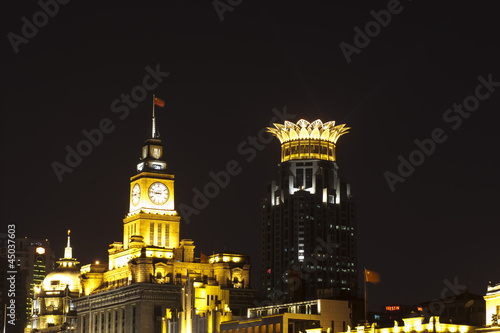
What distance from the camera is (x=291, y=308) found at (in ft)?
644

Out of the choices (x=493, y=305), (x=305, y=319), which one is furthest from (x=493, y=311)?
(x=305, y=319)

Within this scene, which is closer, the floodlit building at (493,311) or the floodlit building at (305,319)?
the floodlit building at (493,311)

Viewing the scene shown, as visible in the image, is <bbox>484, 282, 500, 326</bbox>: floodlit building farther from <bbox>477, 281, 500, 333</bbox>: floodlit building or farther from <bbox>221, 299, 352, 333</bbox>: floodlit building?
<bbox>221, 299, 352, 333</bbox>: floodlit building

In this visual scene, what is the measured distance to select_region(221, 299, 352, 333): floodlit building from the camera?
18312 cm

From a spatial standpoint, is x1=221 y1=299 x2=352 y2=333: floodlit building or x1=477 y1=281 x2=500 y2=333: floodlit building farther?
x1=221 y1=299 x2=352 y2=333: floodlit building

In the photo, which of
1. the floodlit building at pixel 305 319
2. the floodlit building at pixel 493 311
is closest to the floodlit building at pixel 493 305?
the floodlit building at pixel 493 311

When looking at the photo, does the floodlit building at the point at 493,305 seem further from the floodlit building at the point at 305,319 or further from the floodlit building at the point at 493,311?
the floodlit building at the point at 305,319

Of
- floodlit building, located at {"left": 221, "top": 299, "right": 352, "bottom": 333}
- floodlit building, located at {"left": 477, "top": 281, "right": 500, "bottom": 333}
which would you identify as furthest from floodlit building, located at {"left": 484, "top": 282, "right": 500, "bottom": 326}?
floodlit building, located at {"left": 221, "top": 299, "right": 352, "bottom": 333}

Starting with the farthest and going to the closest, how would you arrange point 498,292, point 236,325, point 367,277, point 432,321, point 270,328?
point 236,325 → point 270,328 → point 367,277 → point 432,321 → point 498,292

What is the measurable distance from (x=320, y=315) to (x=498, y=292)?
163 ft

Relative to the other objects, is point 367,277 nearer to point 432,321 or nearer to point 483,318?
point 432,321

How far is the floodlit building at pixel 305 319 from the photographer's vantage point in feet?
601

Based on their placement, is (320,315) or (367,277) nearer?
(367,277)

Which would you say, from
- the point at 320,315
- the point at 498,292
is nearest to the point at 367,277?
the point at 320,315
